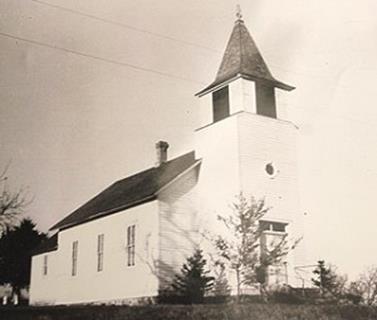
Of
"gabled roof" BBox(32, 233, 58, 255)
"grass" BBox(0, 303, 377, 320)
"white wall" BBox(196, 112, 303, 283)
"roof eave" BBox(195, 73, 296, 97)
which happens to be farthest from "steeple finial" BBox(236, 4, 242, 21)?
"gabled roof" BBox(32, 233, 58, 255)

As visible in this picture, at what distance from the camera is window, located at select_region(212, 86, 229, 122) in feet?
19.7

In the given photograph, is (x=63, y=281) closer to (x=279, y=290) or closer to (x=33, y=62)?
(x=279, y=290)

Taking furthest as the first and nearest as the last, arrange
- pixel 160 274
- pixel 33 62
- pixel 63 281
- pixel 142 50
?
1. pixel 63 281
2. pixel 160 274
3. pixel 142 50
4. pixel 33 62

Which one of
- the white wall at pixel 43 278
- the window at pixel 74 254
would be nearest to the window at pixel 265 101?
the window at pixel 74 254

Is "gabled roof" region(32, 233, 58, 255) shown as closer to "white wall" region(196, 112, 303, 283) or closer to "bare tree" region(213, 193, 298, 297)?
"white wall" region(196, 112, 303, 283)

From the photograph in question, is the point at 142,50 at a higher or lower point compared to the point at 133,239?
higher

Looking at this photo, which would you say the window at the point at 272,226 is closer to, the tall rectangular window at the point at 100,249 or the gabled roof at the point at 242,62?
the gabled roof at the point at 242,62

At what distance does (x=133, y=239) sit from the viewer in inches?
262

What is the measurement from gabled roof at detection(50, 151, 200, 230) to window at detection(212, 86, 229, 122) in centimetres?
56

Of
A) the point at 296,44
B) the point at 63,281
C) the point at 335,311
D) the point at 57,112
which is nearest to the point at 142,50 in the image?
the point at 57,112

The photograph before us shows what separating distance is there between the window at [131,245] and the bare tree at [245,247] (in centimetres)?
144

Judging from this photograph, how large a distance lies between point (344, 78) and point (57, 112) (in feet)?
6.53

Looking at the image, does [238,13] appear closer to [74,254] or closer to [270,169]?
[270,169]

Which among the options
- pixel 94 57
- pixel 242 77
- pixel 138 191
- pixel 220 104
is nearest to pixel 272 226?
pixel 220 104
